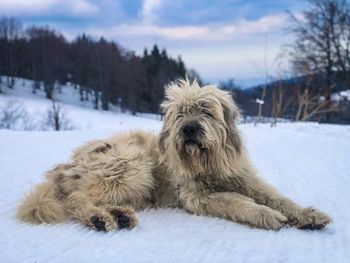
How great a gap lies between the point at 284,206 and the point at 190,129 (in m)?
1.31

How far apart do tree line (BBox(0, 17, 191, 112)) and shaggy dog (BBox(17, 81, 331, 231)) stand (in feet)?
198

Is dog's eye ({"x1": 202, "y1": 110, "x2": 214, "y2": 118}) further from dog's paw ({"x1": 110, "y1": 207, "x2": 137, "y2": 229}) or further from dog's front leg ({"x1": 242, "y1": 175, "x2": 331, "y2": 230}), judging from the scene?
dog's paw ({"x1": 110, "y1": 207, "x2": 137, "y2": 229})

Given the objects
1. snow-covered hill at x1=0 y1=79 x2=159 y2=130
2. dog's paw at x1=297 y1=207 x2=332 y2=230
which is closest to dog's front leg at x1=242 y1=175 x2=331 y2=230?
dog's paw at x1=297 y1=207 x2=332 y2=230

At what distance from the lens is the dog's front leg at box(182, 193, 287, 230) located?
487 centimetres

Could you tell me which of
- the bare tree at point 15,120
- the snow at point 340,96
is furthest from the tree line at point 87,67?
the snow at point 340,96

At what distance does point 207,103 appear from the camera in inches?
225

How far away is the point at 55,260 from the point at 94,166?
2071mm

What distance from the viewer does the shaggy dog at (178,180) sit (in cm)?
511

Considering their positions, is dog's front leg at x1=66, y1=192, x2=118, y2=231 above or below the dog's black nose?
below

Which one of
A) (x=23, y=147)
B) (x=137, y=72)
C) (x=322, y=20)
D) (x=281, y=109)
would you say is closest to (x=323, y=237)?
(x=23, y=147)

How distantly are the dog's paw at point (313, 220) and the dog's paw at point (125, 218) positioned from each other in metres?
1.66

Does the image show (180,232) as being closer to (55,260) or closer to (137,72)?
Result: (55,260)

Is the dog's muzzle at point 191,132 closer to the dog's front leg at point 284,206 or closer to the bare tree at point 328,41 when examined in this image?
the dog's front leg at point 284,206

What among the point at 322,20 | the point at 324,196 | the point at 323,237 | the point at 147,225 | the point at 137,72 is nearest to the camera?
the point at 323,237
